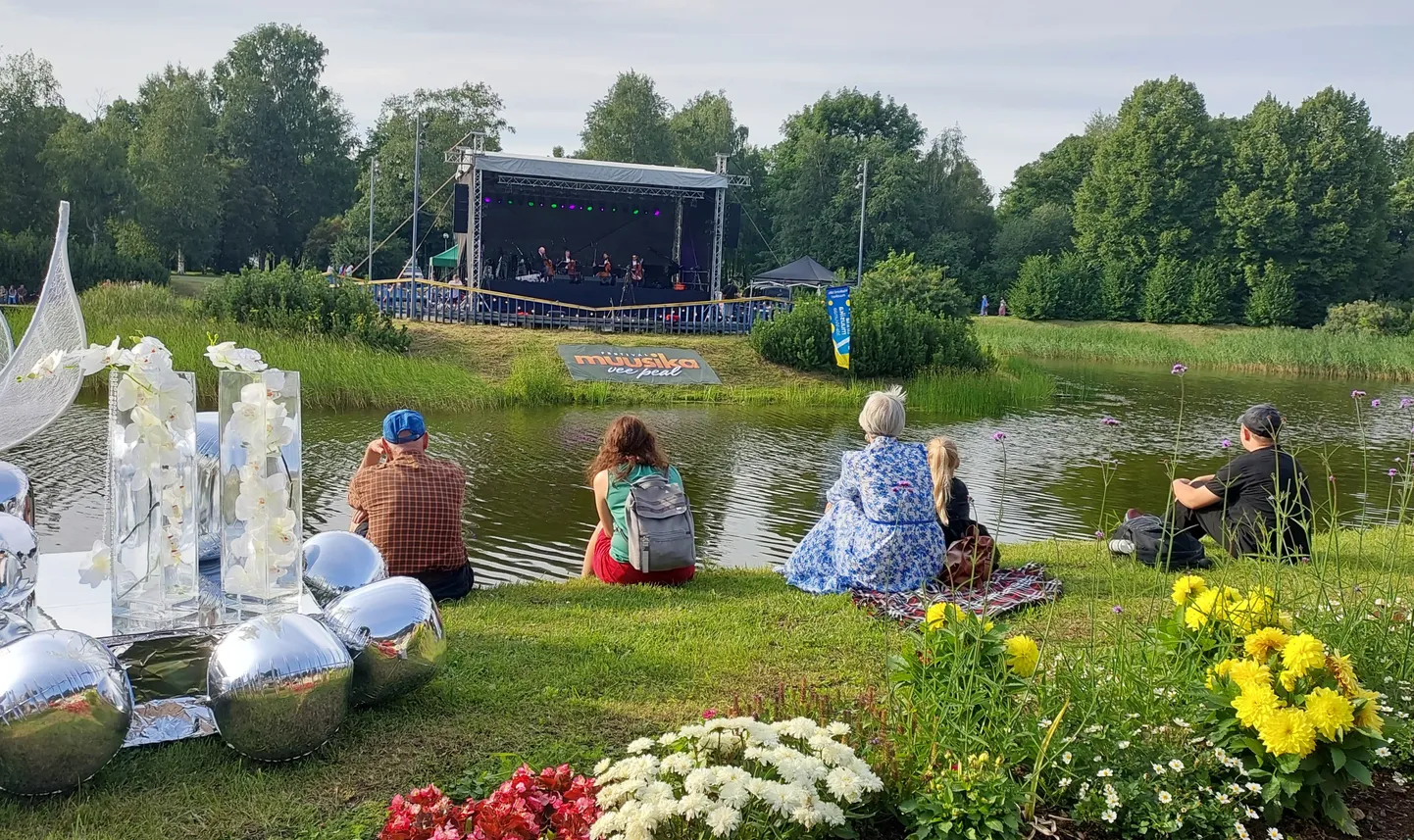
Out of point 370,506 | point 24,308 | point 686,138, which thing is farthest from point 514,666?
point 686,138

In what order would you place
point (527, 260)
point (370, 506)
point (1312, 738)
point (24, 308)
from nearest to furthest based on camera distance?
point (1312, 738) → point (370, 506) → point (24, 308) → point (527, 260)

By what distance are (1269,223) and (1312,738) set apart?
44369 millimetres

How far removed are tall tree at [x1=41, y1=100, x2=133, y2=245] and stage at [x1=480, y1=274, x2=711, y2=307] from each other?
15.4 m

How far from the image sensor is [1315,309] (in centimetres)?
4266

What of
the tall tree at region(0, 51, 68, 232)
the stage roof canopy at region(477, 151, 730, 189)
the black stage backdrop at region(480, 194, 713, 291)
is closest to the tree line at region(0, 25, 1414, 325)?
the tall tree at region(0, 51, 68, 232)

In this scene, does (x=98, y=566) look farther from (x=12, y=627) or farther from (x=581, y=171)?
(x=581, y=171)

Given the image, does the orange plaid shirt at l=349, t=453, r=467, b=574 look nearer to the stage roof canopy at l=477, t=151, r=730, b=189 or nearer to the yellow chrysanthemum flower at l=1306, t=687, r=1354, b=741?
the yellow chrysanthemum flower at l=1306, t=687, r=1354, b=741

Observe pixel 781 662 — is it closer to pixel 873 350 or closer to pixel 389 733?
pixel 389 733

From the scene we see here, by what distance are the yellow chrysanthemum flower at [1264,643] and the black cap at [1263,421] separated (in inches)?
108

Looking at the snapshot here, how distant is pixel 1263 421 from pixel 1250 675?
3144mm

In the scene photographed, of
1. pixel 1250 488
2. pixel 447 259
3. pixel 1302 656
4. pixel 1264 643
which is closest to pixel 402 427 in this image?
pixel 1264 643

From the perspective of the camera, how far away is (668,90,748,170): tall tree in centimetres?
4481

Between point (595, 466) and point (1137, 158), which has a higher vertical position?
point (1137, 158)

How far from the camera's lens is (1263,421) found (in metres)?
5.53
